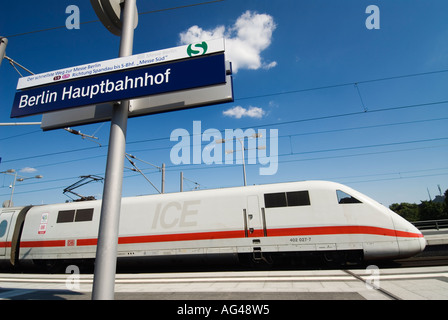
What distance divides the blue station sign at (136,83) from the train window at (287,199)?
21.4 feet

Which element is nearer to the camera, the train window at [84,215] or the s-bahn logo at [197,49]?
the s-bahn logo at [197,49]

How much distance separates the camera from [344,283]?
6.04 meters

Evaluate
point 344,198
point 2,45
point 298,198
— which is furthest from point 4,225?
point 344,198

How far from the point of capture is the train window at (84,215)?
10.4 meters

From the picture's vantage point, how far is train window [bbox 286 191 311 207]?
8484 millimetres

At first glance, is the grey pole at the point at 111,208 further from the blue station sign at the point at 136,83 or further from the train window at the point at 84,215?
the train window at the point at 84,215

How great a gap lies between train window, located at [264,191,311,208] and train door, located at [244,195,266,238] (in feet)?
1.43

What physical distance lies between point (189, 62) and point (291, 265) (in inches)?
373

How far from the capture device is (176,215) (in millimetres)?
9453

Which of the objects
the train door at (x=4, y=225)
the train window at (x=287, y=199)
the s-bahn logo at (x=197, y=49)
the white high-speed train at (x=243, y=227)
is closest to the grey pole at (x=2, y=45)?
the s-bahn logo at (x=197, y=49)

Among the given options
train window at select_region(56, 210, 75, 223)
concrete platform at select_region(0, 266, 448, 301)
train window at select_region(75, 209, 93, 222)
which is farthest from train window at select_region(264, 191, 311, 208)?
train window at select_region(56, 210, 75, 223)

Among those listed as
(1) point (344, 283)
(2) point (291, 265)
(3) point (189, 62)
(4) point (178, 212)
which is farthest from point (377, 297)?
(4) point (178, 212)
